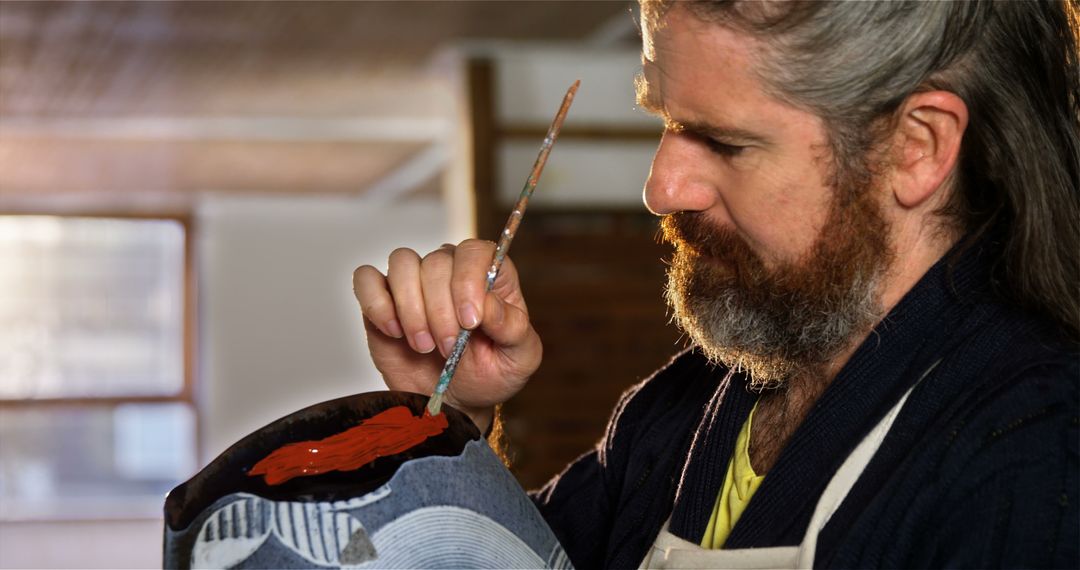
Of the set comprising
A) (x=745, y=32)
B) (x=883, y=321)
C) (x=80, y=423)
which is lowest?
(x=80, y=423)

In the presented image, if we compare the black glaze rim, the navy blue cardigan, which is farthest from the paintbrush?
the navy blue cardigan

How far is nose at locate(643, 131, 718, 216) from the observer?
1104 millimetres

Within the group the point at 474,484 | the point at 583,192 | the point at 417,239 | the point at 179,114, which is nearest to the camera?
the point at 474,484

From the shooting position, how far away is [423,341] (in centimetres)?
116

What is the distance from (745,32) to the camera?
3.48 feet

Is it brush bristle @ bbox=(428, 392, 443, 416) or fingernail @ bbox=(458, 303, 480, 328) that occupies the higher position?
fingernail @ bbox=(458, 303, 480, 328)

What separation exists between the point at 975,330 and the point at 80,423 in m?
9.95

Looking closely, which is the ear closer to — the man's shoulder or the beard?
the beard

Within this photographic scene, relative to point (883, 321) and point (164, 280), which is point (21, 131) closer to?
point (164, 280)

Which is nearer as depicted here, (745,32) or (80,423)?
(745,32)

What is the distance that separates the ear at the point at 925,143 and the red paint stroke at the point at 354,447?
0.46 m

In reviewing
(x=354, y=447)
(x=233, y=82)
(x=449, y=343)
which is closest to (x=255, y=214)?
(x=233, y=82)

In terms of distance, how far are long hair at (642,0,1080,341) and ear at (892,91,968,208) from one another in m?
0.01

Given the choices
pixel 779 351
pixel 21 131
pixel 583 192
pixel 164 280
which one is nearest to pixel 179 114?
pixel 21 131
